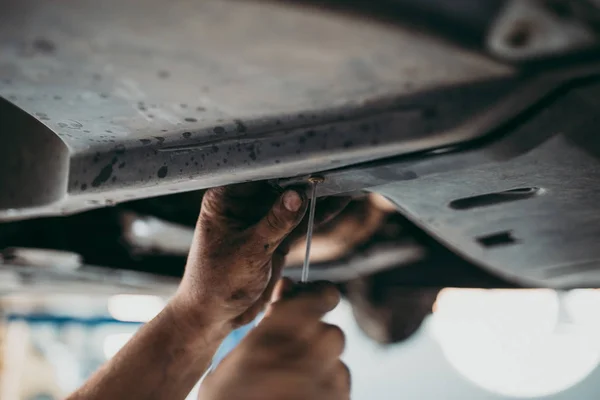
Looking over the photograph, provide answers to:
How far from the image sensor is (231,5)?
13.9 inches

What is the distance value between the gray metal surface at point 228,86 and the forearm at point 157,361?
368 millimetres

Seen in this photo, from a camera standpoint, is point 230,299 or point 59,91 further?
point 230,299

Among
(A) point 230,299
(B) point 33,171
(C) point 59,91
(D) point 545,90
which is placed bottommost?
(A) point 230,299

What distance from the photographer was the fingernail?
2.12ft

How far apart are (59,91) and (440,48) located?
13.1 inches

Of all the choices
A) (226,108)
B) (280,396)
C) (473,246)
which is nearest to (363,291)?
(473,246)

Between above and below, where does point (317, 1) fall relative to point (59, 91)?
above

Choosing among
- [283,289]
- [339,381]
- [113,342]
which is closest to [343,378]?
[339,381]

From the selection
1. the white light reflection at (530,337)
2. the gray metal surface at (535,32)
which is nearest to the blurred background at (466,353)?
the white light reflection at (530,337)

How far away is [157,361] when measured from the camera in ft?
3.02

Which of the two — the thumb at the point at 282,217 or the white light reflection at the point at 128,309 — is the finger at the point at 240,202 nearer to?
the thumb at the point at 282,217

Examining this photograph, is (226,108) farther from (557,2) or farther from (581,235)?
(581,235)

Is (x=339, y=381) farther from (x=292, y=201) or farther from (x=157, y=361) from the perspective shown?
(x=157, y=361)

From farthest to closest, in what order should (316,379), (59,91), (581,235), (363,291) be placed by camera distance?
(363,291) → (581,235) → (316,379) → (59,91)
